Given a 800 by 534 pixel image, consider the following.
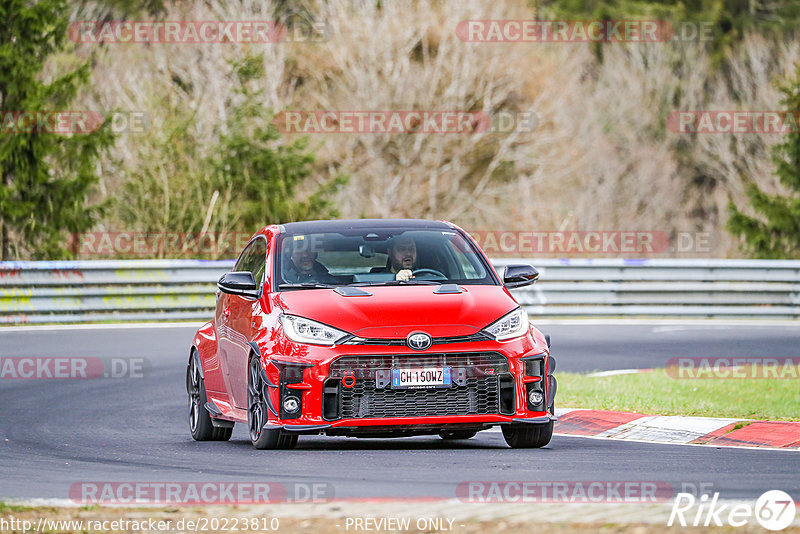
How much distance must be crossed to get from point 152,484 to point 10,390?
773 cm

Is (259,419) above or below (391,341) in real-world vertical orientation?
below

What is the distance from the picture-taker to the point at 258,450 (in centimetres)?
1002

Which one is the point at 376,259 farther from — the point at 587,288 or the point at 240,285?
the point at 587,288

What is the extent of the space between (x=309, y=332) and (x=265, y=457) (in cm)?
86

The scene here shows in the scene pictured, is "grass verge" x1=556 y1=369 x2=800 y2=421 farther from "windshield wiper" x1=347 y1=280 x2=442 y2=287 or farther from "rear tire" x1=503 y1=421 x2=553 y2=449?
"windshield wiper" x1=347 y1=280 x2=442 y2=287

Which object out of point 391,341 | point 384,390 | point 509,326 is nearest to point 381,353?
point 391,341

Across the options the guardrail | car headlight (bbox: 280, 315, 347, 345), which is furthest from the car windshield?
the guardrail

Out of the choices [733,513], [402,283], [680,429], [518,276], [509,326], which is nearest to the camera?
[733,513]

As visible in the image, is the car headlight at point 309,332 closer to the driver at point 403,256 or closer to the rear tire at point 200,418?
the driver at point 403,256

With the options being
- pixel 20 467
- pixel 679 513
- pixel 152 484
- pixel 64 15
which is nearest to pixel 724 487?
pixel 679 513

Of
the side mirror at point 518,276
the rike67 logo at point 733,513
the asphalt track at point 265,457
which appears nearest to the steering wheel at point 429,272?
the side mirror at point 518,276

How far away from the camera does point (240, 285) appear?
10.3m

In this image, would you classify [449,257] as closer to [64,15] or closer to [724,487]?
[724,487]

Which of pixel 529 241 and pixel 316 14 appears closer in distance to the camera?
pixel 529 241
